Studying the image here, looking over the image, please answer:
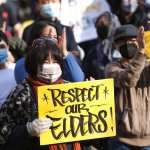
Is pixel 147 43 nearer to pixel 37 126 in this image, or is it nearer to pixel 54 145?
pixel 54 145

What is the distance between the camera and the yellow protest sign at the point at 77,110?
5.05 m

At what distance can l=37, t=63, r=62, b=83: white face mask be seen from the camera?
5.05 metres

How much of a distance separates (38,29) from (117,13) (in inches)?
139

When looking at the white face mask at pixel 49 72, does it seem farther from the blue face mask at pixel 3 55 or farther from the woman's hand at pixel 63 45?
the blue face mask at pixel 3 55

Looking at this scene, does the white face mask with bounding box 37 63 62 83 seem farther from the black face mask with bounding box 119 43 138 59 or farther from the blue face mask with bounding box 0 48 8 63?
the blue face mask with bounding box 0 48 8 63

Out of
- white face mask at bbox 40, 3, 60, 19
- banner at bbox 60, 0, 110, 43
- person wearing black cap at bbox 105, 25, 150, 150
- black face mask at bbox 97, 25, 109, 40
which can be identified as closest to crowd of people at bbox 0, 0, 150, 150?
person wearing black cap at bbox 105, 25, 150, 150

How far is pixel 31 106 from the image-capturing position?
16.5 feet

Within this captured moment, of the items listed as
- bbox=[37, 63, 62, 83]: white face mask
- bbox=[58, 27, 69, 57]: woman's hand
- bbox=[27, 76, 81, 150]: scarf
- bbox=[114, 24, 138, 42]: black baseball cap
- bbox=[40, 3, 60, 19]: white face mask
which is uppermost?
bbox=[40, 3, 60, 19]: white face mask

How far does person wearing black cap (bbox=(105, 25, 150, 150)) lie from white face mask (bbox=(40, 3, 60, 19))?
264 centimetres

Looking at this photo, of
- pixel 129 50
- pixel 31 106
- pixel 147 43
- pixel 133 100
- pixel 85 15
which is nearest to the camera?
pixel 31 106

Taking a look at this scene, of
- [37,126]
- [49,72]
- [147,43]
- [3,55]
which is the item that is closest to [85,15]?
[3,55]

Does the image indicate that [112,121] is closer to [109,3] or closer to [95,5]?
[95,5]

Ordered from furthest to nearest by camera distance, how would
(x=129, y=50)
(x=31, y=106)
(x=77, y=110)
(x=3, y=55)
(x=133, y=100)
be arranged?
(x=3, y=55) < (x=129, y=50) < (x=133, y=100) < (x=77, y=110) < (x=31, y=106)

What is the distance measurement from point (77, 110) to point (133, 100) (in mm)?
756
